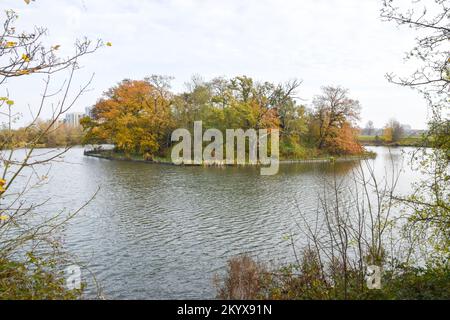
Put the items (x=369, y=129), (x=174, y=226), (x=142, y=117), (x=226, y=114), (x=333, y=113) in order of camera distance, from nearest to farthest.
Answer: (x=174, y=226) < (x=226, y=114) < (x=142, y=117) < (x=333, y=113) < (x=369, y=129)

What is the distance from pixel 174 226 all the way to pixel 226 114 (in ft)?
74.3

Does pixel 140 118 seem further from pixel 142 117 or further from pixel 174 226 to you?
pixel 174 226

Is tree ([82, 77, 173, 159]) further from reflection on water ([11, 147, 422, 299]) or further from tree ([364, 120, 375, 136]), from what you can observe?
tree ([364, 120, 375, 136])

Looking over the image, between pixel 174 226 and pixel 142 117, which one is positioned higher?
pixel 142 117

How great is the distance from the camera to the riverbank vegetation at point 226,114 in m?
34.3

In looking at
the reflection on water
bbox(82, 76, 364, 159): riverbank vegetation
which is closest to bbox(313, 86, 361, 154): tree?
bbox(82, 76, 364, 159): riverbank vegetation

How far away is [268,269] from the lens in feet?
26.2

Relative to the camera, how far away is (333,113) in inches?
1586

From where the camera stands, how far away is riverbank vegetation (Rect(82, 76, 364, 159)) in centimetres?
3434

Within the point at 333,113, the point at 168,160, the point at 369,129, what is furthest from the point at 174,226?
the point at 369,129

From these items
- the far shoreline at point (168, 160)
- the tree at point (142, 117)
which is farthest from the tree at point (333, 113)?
the tree at point (142, 117)

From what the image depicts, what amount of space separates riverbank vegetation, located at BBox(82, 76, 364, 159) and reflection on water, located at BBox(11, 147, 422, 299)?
1303 cm
